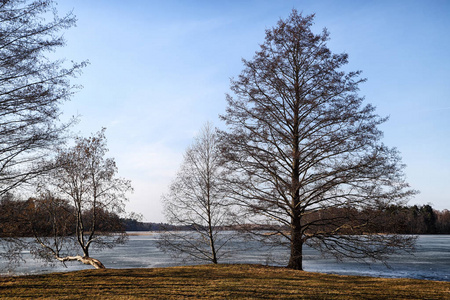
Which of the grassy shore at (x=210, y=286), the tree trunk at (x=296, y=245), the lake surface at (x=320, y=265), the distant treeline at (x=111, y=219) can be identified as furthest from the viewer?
the lake surface at (x=320, y=265)

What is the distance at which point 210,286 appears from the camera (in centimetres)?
942

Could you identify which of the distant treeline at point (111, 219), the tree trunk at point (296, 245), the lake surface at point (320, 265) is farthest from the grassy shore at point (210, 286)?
the lake surface at point (320, 265)

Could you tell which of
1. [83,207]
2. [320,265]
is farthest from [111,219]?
[320,265]

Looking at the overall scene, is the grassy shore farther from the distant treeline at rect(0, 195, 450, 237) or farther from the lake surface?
the lake surface

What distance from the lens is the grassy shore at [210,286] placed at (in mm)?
8508

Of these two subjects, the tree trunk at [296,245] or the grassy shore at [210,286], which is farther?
the tree trunk at [296,245]

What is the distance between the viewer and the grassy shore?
27.9 ft

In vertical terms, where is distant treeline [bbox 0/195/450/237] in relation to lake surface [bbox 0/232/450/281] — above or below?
above

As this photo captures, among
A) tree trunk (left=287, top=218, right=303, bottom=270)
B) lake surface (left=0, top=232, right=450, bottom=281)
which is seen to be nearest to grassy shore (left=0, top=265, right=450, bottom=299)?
tree trunk (left=287, top=218, right=303, bottom=270)

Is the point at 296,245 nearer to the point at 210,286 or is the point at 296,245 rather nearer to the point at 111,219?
the point at 210,286

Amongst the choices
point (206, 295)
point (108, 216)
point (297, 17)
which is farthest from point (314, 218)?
point (108, 216)

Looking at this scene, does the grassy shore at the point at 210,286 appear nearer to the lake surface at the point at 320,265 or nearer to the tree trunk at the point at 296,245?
the tree trunk at the point at 296,245

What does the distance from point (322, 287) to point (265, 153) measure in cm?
547

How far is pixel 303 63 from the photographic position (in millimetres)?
13516
